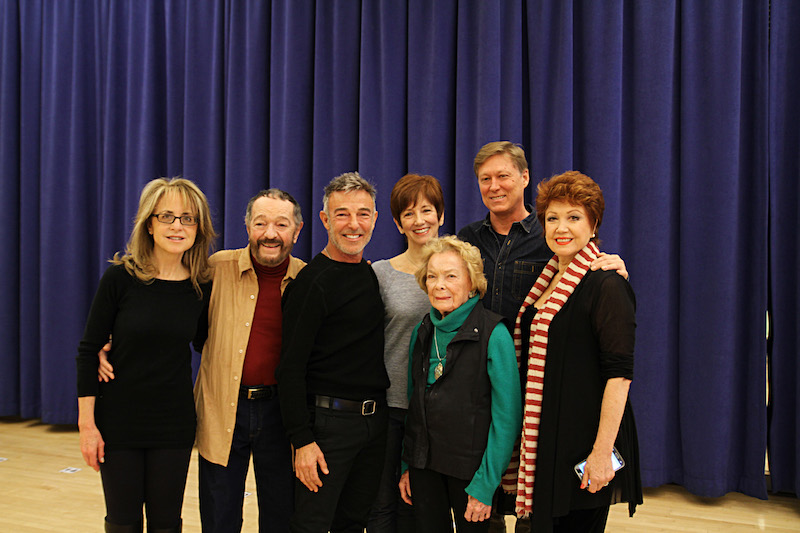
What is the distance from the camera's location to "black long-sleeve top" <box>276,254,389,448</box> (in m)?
1.55

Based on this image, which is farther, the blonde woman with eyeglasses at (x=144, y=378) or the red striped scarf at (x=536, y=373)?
the blonde woman with eyeglasses at (x=144, y=378)

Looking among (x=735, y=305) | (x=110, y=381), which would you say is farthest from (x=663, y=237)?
(x=110, y=381)

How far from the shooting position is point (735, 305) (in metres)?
2.87

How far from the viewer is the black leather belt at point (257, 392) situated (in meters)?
1.72

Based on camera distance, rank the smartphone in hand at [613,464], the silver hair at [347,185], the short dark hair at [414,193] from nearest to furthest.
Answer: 1. the smartphone in hand at [613,464]
2. the silver hair at [347,185]
3. the short dark hair at [414,193]

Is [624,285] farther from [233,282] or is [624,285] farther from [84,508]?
[84,508]

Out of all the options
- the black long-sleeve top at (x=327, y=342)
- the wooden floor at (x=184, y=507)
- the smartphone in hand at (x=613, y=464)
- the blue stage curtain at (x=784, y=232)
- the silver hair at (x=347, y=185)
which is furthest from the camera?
the blue stage curtain at (x=784, y=232)

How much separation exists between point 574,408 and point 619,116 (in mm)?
2152

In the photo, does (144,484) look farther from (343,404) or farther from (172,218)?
(172,218)

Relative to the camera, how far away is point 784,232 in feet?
9.42

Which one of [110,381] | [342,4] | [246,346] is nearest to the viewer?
[110,381]

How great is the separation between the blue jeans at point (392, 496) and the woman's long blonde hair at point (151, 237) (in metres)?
0.78

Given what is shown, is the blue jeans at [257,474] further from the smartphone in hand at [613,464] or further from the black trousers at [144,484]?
the smartphone in hand at [613,464]

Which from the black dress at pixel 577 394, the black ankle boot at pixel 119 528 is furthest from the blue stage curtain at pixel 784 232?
the black ankle boot at pixel 119 528
